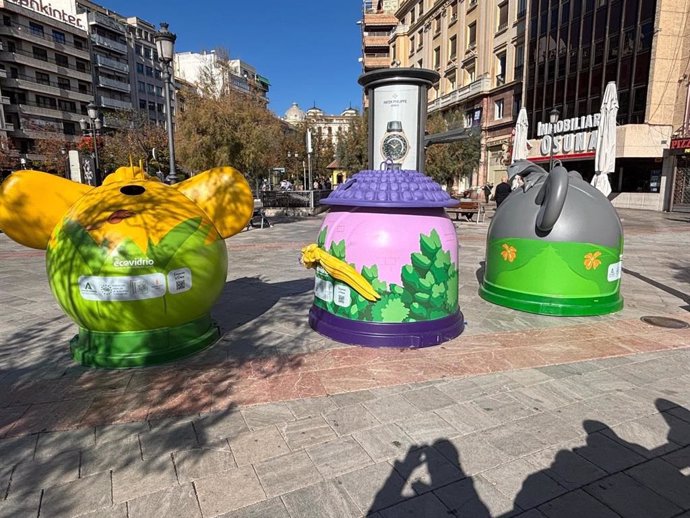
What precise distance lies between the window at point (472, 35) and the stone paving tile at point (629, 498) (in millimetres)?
38997

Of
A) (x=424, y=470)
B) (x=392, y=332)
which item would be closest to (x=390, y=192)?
(x=392, y=332)

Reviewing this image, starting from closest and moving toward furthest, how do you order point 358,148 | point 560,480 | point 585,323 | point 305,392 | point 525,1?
point 560,480
point 305,392
point 585,323
point 358,148
point 525,1

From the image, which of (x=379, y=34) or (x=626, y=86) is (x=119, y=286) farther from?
(x=379, y=34)

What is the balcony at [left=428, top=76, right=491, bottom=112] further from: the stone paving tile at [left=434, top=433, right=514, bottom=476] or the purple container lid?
the stone paving tile at [left=434, top=433, right=514, bottom=476]

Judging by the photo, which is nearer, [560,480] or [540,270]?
[560,480]

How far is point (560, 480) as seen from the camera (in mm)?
2715

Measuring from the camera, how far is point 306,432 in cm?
323

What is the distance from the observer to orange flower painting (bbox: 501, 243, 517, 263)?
6166 mm

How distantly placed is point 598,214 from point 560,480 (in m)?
4.17

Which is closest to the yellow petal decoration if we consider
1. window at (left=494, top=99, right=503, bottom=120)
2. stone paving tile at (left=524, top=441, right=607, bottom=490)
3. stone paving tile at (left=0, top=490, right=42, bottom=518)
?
stone paving tile at (left=524, top=441, right=607, bottom=490)

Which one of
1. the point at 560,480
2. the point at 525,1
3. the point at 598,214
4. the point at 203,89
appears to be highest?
the point at 525,1

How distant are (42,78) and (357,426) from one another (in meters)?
63.7

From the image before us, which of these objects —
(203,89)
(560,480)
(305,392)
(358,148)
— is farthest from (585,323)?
(358,148)

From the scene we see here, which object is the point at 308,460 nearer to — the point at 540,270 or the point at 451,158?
the point at 540,270
